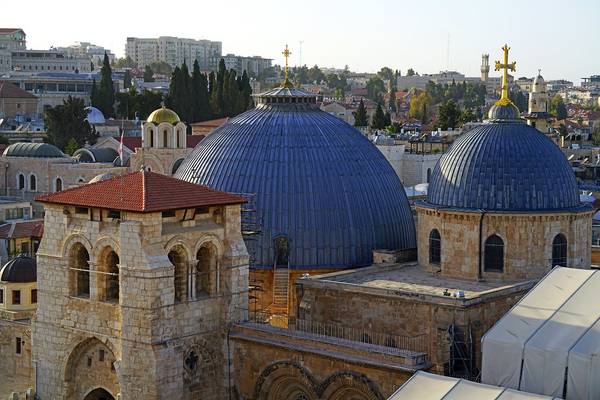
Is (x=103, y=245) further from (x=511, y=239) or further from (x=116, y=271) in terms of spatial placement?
(x=511, y=239)

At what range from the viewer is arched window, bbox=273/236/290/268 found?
124 ft

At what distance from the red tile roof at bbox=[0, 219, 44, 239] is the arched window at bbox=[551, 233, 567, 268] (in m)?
32.1

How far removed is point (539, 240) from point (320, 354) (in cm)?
812

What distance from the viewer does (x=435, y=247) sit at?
3738cm

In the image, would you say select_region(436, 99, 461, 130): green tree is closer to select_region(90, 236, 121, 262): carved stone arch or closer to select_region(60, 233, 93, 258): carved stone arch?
select_region(60, 233, 93, 258): carved stone arch

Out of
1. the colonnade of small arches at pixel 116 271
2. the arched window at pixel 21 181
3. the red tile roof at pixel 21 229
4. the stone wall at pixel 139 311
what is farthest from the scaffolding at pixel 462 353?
the arched window at pixel 21 181

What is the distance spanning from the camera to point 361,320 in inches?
1383

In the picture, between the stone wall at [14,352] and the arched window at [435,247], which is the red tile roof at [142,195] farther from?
the stone wall at [14,352]

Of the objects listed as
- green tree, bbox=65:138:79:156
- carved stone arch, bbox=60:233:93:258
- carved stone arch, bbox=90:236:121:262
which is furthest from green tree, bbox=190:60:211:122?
carved stone arch, bbox=90:236:121:262

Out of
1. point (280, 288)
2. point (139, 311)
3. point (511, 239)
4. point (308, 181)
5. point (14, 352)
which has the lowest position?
point (14, 352)

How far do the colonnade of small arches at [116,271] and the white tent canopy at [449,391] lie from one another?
7260 millimetres

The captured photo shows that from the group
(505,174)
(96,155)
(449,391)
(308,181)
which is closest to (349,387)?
(449,391)

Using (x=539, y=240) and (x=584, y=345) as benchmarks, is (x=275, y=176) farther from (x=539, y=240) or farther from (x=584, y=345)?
(x=584, y=345)

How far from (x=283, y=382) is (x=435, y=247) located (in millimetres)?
7164
